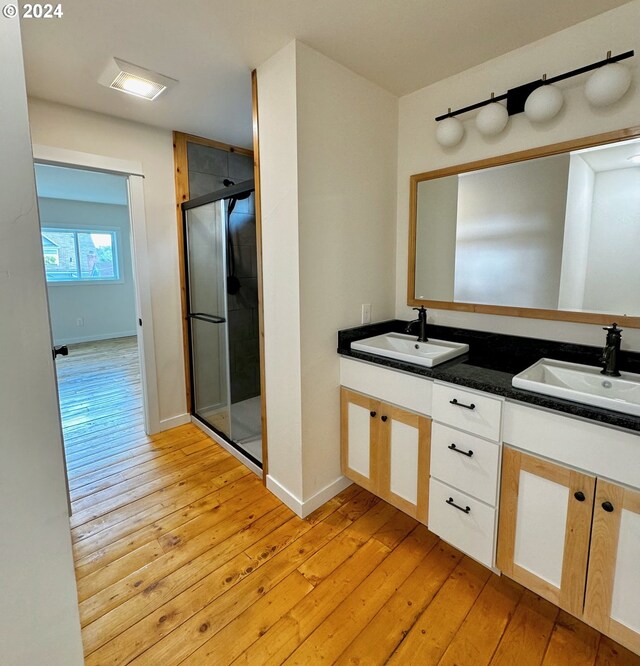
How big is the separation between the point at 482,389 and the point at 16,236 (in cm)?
156

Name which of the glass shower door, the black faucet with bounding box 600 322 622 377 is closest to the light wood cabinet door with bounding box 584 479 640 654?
the black faucet with bounding box 600 322 622 377

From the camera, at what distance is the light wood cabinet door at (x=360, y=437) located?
78.7 inches

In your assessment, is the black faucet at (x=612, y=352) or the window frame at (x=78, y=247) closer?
the black faucet at (x=612, y=352)

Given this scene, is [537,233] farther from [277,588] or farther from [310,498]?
[277,588]

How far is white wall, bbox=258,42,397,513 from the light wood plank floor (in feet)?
1.02

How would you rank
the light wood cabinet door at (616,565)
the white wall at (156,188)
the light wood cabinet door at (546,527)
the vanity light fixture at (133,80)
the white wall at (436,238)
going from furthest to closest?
1. the white wall at (156,188)
2. the white wall at (436,238)
3. the vanity light fixture at (133,80)
4. the light wood cabinet door at (546,527)
5. the light wood cabinet door at (616,565)

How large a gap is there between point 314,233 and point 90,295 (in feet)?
20.9

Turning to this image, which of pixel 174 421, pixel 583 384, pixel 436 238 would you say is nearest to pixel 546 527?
pixel 583 384

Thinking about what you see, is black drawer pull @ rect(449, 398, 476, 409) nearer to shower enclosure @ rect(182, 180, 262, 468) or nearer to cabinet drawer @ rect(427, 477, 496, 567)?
cabinet drawer @ rect(427, 477, 496, 567)

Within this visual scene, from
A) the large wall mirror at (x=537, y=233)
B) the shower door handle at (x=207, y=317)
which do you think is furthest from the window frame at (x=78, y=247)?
the large wall mirror at (x=537, y=233)

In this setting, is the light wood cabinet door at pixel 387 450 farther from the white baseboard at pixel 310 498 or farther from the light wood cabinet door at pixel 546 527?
the light wood cabinet door at pixel 546 527

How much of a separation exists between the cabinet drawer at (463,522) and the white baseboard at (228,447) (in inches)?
46.1

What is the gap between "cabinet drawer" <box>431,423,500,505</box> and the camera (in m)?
1.51

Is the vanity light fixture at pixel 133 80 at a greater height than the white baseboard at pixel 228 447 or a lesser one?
greater
